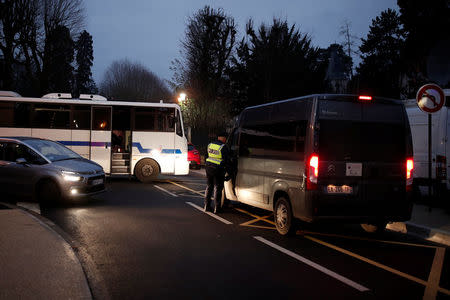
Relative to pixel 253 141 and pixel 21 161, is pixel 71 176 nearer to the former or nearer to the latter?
pixel 21 161

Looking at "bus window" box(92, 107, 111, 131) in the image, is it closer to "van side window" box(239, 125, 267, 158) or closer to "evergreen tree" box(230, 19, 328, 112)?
"van side window" box(239, 125, 267, 158)

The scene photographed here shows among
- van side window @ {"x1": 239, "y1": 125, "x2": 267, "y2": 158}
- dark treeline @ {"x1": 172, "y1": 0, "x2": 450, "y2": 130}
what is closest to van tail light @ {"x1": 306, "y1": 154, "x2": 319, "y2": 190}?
van side window @ {"x1": 239, "y1": 125, "x2": 267, "y2": 158}

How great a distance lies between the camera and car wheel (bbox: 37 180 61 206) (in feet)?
34.6

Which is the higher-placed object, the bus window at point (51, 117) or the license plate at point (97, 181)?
the bus window at point (51, 117)

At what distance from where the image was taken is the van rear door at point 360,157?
6.78 m

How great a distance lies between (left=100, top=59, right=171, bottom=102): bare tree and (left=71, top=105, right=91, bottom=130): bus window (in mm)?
34820

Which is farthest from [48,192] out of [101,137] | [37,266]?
[101,137]

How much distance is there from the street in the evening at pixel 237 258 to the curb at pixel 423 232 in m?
0.28

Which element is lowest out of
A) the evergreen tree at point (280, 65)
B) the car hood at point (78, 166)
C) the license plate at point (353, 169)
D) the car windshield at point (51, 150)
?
the car hood at point (78, 166)

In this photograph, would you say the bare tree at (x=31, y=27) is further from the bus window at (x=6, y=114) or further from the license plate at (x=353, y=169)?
the license plate at (x=353, y=169)

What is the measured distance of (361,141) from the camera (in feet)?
22.8

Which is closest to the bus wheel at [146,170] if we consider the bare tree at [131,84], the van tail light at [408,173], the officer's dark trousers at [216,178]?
the officer's dark trousers at [216,178]

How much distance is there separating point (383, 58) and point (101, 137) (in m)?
28.5

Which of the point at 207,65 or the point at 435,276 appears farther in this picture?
the point at 207,65
